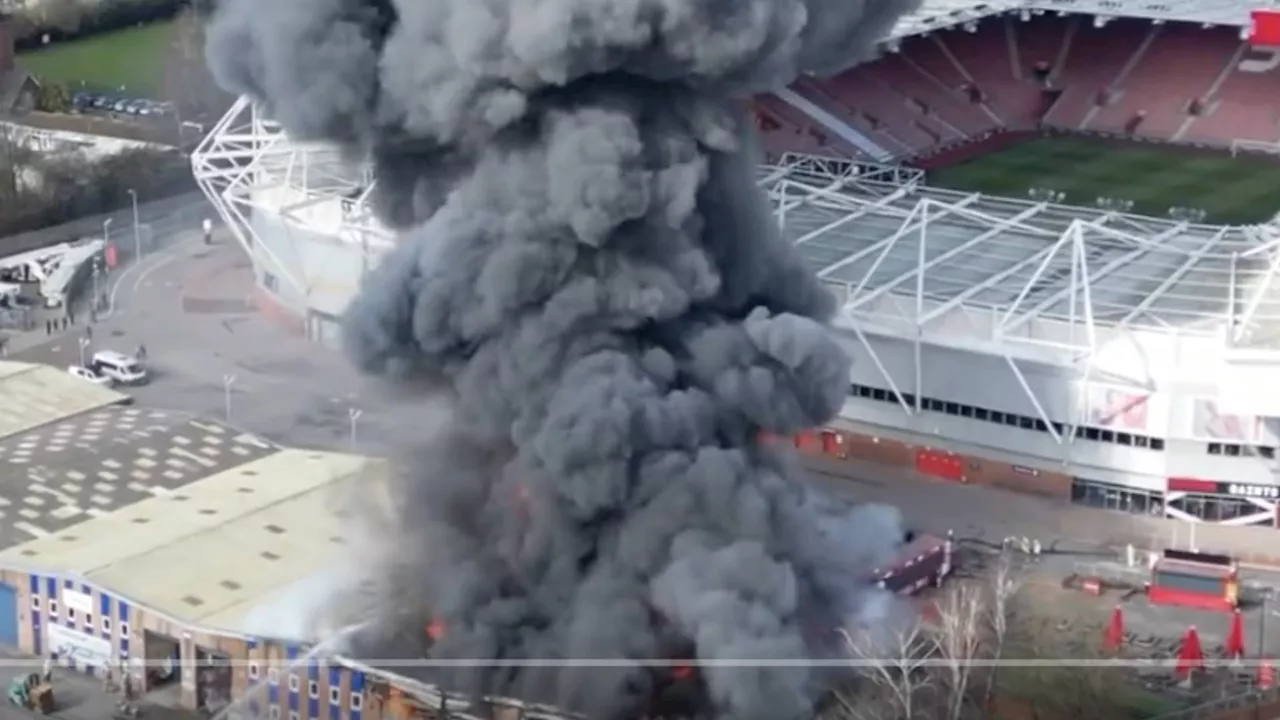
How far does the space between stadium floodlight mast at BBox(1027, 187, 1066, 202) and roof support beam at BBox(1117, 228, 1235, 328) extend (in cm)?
823

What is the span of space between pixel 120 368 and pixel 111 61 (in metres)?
31.4

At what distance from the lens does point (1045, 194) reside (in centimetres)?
4794

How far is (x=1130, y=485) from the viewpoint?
108 feet

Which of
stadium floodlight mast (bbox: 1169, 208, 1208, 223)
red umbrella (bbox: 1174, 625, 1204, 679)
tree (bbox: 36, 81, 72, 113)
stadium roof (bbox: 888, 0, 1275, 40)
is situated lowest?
red umbrella (bbox: 1174, 625, 1204, 679)

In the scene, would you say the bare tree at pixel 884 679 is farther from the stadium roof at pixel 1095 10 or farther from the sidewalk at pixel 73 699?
the stadium roof at pixel 1095 10

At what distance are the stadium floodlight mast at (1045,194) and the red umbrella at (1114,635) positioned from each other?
18.9 m

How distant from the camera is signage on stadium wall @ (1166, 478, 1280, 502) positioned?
1266 inches

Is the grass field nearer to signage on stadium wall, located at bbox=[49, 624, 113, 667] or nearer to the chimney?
the chimney

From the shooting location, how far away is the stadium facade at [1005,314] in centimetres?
3234

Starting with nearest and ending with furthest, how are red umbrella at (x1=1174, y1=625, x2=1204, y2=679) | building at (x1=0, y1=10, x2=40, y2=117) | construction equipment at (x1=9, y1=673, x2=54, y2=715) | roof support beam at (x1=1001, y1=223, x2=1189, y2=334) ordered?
1. construction equipment at (x1=9, y1=673, x2=54, y2=715)
2. red umbrella at (x1=1174, y1=625, x2=1204, y2=679)
3. roof support beam at (x1=1001, y1=223, x2=1189, y2=334)
4. building at (x1=0, y1=10, x2=40, y2=117)

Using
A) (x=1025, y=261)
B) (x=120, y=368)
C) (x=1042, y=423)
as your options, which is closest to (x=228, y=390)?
(x=120, y=368)

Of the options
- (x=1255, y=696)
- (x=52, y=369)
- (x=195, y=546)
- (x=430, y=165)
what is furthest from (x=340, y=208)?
(x=1255, y=696)

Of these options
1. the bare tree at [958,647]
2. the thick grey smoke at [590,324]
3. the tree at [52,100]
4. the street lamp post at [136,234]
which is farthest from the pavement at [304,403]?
the tree at [52,100]

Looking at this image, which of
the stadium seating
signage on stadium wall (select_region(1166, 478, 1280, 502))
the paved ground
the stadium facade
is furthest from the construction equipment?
the stadium seating
